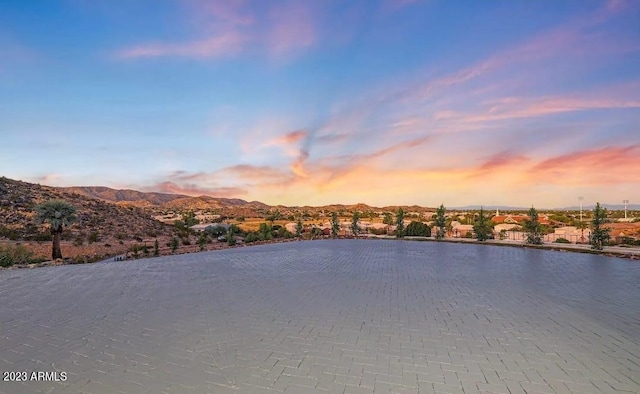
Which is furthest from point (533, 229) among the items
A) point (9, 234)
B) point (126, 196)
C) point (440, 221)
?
point (126, 196)

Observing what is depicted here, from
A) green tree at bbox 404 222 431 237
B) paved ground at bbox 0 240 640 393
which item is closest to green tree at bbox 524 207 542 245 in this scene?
green tree at bbox 404 222 431 237

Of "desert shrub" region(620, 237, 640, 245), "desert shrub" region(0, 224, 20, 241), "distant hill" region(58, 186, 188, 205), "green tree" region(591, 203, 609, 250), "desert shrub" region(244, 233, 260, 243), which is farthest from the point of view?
"distant hill" region(58, 186, 188, 205)

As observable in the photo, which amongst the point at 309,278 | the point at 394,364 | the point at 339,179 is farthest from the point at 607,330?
the point at 339,179

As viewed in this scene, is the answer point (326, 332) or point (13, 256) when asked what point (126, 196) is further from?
point (326, 332)

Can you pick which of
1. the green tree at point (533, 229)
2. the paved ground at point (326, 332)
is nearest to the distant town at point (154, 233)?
the green tree at point (533, 229)

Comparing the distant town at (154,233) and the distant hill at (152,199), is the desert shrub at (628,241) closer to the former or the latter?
the distant town at (154,233)

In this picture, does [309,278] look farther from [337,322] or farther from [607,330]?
[607,330]

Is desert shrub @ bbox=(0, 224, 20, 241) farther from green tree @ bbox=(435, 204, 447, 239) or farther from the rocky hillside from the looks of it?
green tree @ bbox=(435, 204, 447, 239)

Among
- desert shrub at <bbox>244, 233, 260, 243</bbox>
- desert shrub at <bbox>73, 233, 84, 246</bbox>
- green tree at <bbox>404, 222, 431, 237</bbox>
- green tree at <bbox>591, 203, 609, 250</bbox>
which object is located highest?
green tree at <bbox>591, 203, 609, 250</bbox>
